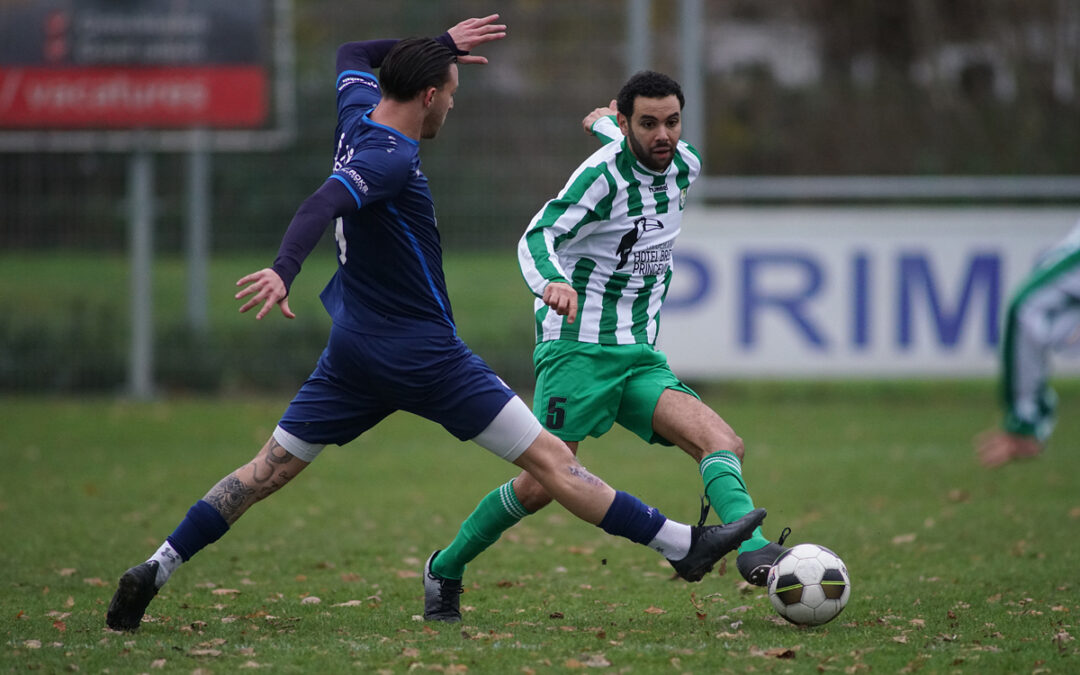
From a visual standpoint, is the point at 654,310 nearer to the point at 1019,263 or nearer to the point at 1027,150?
the point at 1019,263

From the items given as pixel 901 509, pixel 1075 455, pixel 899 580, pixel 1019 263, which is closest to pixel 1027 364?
pixel 899 580

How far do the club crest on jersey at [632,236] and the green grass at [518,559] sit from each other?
63.9 inches

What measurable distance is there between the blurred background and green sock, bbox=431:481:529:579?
8.77 metres

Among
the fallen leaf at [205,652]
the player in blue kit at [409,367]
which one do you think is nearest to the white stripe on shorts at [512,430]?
the player in blue kit at [409,367]

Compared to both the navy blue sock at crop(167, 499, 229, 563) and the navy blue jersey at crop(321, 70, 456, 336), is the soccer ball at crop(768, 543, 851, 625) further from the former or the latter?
the navy blue sock at crop(167, 499, 229, 563)

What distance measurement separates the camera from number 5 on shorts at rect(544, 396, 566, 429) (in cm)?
598

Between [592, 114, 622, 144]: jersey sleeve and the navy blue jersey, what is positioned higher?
[592, 114, 622, 144]: jersey sleeve

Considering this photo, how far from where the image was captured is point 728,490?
5.61 meters

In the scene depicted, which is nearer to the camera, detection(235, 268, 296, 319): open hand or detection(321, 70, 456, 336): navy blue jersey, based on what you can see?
detection(235, 268, 296, 319): open hand

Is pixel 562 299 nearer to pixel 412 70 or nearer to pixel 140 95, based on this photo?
pixel 412 70

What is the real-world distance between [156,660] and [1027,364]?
10.6 feet

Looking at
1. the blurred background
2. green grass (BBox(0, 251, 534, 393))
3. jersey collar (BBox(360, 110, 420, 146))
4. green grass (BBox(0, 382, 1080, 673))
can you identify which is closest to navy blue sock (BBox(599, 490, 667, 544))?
green grass (BBox(0, 382, 1080, 673))

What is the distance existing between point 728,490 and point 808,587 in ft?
1.71

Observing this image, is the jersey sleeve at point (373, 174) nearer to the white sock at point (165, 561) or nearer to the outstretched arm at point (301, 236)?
the outstretched arm at point (301, 236)
